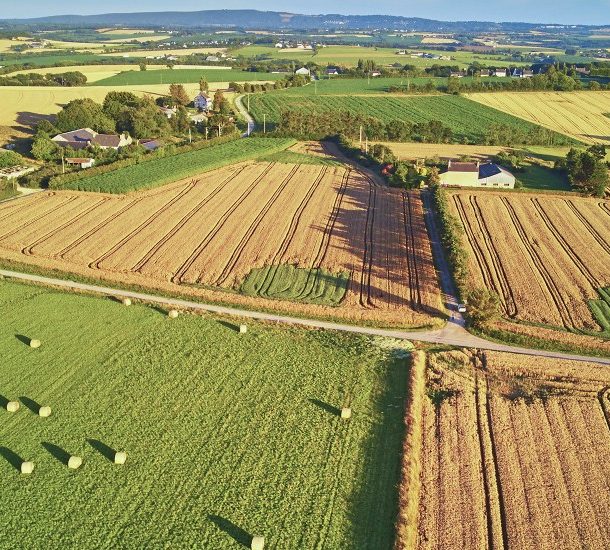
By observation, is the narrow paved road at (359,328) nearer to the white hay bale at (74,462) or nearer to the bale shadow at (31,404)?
the bale shadow at (31,404)

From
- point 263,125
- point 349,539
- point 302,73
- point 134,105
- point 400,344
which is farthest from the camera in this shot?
point 302,73

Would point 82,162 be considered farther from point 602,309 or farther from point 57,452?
point 602,309

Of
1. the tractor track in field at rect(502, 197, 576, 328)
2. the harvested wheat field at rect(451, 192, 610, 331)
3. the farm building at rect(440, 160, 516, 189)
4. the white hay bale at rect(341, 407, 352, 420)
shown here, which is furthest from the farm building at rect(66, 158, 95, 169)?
the white hay bale at rect(341, 407, 352, 420)

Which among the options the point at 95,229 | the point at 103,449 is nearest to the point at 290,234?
the point at 95,229

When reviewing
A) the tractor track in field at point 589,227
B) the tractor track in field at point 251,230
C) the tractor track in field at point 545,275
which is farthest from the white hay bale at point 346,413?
the tractor track in field at point 589,227

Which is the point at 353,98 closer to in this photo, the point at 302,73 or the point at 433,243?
the point at 302,73

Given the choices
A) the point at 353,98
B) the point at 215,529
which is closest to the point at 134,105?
the point at 353,98
